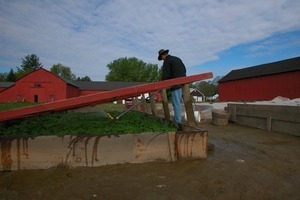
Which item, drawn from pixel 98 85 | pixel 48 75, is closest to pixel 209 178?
pixel 48 75

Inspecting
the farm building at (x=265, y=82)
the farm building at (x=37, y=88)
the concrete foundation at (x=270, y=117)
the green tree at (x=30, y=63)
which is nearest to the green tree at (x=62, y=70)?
the green tree at (x=30, y=63)

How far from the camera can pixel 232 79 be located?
54312mm

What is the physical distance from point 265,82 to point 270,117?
130 feet

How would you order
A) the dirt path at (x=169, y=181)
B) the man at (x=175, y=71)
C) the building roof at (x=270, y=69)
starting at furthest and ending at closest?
the building roof at (x=270, y=69) < the man at (x=175, y=71) < the dirt path at (x=169, y=181)

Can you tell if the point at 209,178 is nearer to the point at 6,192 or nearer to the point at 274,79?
the point at 6,192

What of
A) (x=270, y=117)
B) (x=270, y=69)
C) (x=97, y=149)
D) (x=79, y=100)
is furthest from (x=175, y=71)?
(x=270, y=69)

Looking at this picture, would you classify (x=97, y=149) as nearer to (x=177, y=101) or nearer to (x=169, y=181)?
(x=169, y=181)

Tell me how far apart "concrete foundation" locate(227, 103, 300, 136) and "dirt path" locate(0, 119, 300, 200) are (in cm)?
295

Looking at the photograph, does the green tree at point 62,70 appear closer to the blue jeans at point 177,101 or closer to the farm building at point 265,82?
the farm building at point 265,82

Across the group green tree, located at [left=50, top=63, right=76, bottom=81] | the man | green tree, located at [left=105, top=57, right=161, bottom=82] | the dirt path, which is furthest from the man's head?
green tree, located at [left=50, top=63, right=76, bottom=81]

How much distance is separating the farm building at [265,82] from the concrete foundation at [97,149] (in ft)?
127

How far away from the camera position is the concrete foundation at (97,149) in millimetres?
4238

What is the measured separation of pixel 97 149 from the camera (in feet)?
14.5

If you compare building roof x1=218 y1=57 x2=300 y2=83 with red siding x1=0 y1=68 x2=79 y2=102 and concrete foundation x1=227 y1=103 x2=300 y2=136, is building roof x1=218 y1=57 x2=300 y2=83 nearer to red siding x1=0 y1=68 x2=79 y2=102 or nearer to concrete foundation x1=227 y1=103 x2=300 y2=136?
concrete foundation x1=227 y1=103 x2=300 y2=136
